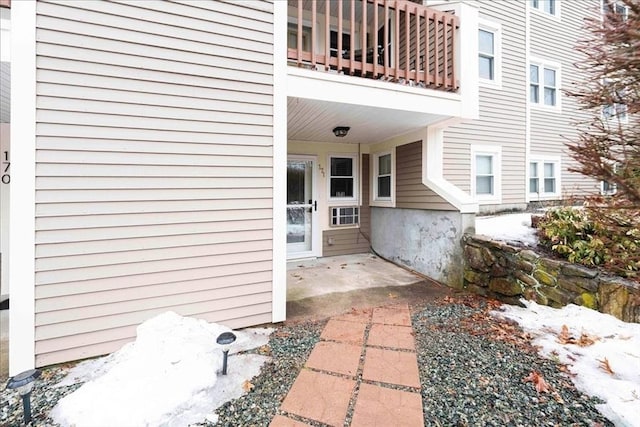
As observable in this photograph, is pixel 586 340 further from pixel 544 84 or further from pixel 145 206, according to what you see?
pixel 544 84

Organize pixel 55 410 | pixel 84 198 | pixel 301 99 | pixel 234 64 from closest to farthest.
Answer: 1. pixel 55 410
2. pixel 84 198
3. pixel 234 64
4. pixel 301 99

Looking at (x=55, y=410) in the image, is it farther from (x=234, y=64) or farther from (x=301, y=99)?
(x=301, y=99)

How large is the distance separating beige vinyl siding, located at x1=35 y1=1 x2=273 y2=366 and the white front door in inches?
108

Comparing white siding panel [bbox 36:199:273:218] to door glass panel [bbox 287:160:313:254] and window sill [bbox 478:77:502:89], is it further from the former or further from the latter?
window sill [bbox 478:77:502:89]

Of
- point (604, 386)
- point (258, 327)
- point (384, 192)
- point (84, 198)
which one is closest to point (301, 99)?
point (84, 198)

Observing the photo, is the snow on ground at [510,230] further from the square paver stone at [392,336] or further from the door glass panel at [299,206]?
the door glass panel at [299,206]

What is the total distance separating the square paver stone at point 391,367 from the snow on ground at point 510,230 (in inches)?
100

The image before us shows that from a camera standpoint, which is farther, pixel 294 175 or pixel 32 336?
pixel 294 175

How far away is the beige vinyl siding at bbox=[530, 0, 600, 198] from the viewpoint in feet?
23.7

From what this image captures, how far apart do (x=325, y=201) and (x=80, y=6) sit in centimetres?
455

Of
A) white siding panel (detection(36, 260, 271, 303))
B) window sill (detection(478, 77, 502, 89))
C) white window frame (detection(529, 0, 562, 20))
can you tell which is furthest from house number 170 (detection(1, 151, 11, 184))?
white window frame (detection(529, 0, 562, 20))

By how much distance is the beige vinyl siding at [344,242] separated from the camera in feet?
20.3

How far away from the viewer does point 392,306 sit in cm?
367

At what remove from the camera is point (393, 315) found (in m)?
3.39
